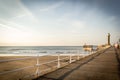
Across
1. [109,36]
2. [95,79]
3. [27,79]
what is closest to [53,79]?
[27,79]

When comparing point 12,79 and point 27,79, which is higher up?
point 27,79

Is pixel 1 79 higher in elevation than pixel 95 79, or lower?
lower

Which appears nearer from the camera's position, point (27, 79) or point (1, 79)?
point (27, 79)

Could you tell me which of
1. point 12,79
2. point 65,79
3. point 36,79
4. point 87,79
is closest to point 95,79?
point 87,79

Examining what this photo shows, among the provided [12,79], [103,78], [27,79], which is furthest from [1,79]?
[103,78]

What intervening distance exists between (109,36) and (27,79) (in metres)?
69.8

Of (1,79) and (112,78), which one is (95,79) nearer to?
(112,78)

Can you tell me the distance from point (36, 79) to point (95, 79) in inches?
95.7

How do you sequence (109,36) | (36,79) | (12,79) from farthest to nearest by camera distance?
(109,36)
(12,79)
(36,79)

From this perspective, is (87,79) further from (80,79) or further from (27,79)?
(27,79)

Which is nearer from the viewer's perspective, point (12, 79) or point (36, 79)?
point (36, 79)

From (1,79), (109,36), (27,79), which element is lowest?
(1,79)

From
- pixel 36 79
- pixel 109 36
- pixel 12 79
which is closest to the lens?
pixel 36 79

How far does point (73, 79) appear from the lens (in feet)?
18.8
